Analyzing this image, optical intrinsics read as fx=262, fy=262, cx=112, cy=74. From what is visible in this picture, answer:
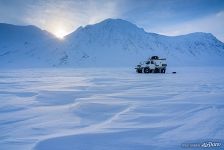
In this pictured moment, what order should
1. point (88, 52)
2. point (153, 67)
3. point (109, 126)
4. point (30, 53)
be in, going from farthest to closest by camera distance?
point (88, 52), point (30, 53), point (153, 67), point (109, 126)

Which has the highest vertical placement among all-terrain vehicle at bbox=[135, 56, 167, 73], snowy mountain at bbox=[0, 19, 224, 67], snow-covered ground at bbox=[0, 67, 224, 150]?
snowy mountain at bbox=[0, 19, 224, 67]

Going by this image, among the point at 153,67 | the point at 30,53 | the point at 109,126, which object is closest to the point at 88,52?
the point at 30,53

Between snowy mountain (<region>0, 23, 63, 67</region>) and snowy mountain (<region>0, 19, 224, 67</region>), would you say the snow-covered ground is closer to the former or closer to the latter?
snowy mountain (<region>0, 23, 63, 67</region>)

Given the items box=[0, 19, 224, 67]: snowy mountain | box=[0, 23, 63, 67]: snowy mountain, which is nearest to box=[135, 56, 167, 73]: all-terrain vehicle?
box=[0, 23, 63, 67]: snowy mountain

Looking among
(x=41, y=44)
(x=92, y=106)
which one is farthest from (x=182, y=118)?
(x=41, y=44)

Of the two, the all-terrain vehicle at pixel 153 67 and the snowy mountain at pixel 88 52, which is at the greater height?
the snowy mountain at pixel 88 52

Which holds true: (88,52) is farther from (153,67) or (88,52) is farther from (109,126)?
(109,126)

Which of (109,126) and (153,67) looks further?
(153,67)

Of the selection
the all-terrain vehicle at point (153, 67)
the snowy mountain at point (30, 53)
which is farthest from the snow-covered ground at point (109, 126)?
the snowy mountain at point (30, 53)

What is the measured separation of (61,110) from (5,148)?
322 centimetres

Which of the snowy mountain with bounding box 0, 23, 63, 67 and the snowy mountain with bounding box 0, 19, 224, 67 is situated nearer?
the snowy mountain with bounding box 0, 23, 63, 67

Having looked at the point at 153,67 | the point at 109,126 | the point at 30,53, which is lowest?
the point at 109,126

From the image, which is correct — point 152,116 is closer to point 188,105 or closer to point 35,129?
point 188,105

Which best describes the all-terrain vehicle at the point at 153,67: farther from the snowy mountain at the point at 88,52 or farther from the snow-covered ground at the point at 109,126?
the snowy mountain at the point at 88,52
